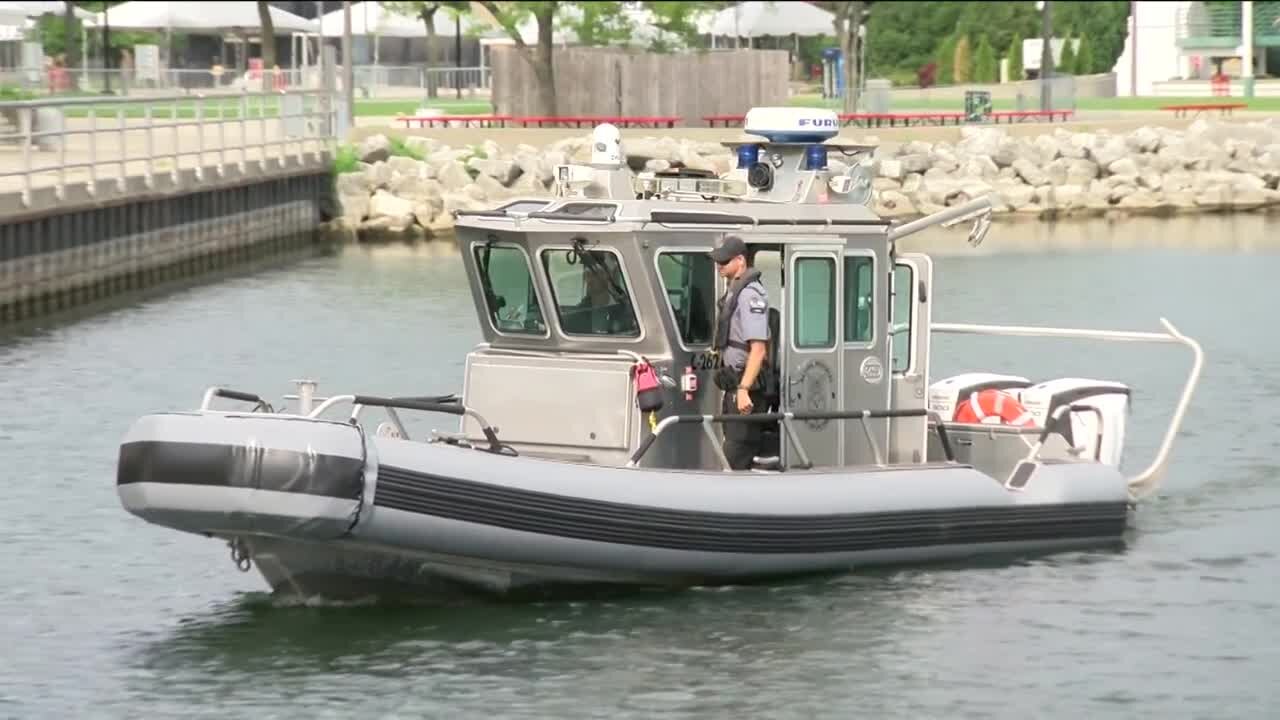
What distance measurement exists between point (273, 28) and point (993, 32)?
2478cm

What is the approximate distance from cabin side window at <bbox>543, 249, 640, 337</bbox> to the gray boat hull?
995 mm

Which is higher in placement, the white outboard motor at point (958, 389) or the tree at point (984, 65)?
the tree at point (984, 65)

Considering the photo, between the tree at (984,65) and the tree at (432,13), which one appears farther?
the tree at (984,65)

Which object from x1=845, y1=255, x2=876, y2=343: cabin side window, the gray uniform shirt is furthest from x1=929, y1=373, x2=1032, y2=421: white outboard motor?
the gray uniform shirt

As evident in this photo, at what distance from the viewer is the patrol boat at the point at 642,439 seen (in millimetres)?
12539

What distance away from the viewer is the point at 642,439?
13922 millimetres

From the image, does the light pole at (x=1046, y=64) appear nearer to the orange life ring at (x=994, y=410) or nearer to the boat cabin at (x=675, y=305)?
the orange life ring at (x=994, y=410)

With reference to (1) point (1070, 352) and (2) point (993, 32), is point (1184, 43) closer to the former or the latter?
(2) point (993, 32)

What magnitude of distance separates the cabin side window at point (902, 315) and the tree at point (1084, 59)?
5897 centimetres

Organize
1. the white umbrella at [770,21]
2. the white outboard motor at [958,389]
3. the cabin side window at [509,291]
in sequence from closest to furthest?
1. the cabin side window at [509,291]
2. the white outboard motor at [958,389]
3. the white umbrella at [770,21]

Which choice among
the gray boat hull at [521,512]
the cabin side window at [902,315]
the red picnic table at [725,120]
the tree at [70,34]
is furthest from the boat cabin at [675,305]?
the tree at [70,34]

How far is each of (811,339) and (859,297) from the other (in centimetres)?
42

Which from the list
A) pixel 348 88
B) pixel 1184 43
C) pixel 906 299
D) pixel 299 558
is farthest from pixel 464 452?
pixel 1184 43

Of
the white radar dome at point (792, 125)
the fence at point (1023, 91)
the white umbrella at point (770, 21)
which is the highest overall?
the white umbrella at point (770, 21)
